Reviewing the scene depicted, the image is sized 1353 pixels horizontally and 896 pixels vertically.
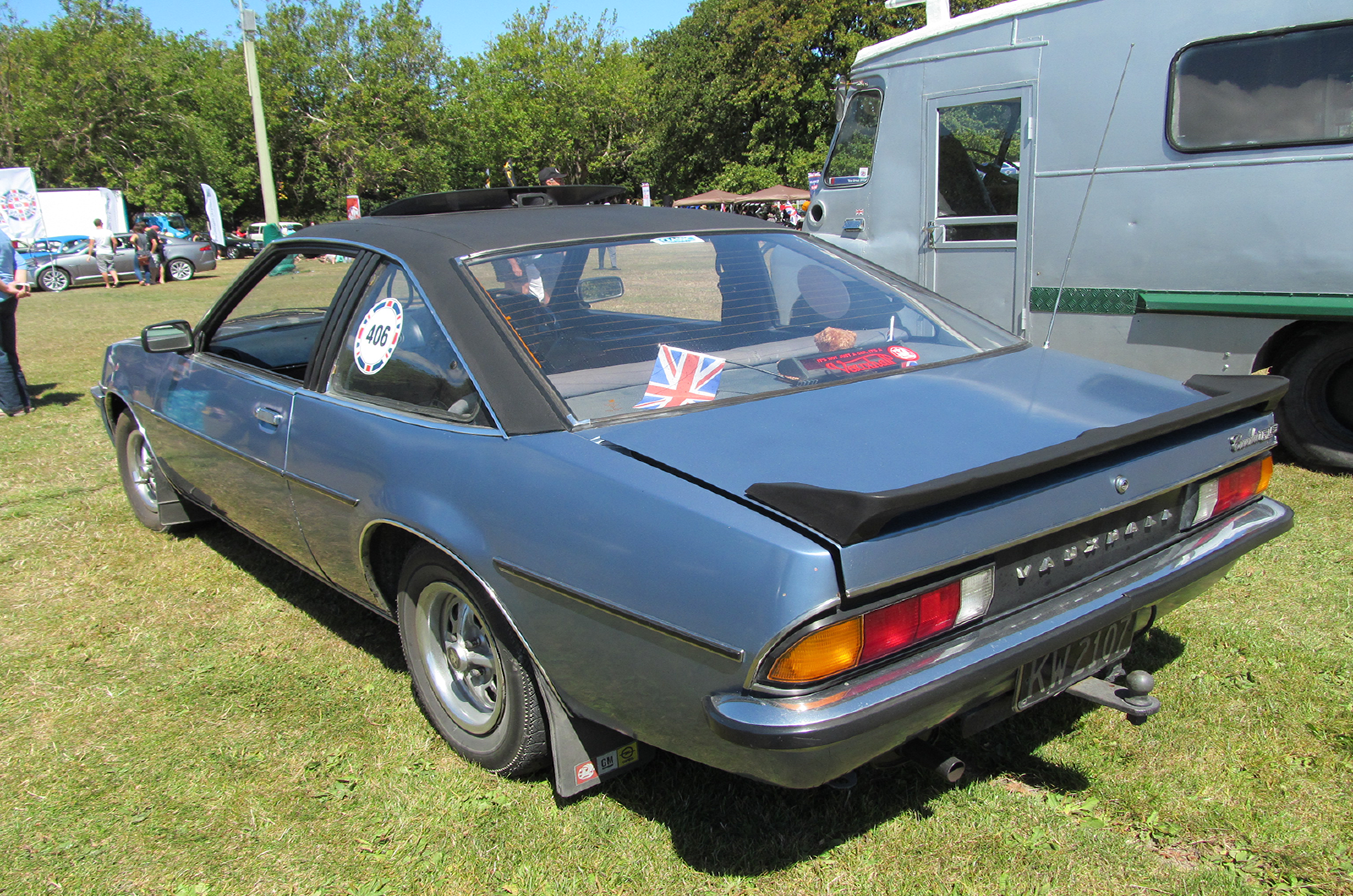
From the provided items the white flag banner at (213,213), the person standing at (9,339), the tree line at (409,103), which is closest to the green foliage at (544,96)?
the tree line at (409,103)

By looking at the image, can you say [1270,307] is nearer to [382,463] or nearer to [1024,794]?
[1024,794]

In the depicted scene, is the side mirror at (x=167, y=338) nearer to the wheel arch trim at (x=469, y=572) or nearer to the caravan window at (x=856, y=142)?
the wheel arch trim at (x=469, y=572)

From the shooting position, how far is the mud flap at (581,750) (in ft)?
7.44

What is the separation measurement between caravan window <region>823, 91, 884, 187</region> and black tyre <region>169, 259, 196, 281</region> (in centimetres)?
2287

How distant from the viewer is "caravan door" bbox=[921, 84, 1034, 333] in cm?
571

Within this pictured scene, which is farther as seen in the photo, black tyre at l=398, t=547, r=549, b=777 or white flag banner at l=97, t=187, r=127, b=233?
white flag banner at l=97, t=187, r=127, b=233

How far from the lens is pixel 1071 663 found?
2.12 m

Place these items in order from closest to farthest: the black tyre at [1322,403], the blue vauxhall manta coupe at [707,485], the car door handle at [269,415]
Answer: the blue vauxhall manta coupe at [707,485] → the car door handle at [269,415] → the black tyre at [1322,403]

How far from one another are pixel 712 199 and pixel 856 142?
113 feet

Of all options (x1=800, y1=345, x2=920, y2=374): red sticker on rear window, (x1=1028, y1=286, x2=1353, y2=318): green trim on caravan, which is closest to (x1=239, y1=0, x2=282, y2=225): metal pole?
(x1=1028, y1=286, x2=1353, y2=318): green trim on caravan

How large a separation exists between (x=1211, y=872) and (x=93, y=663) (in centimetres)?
367

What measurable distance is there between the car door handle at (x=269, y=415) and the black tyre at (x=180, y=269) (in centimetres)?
2478

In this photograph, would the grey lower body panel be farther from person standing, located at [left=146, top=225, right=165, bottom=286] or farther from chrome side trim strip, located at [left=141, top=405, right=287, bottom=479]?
person standing, located at [left=146, top=225, right=165, bottom=286]

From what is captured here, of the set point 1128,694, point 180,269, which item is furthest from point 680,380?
point 180,269
